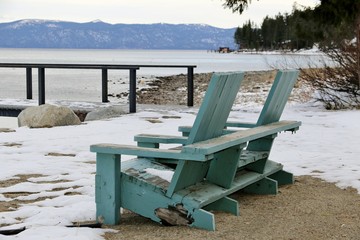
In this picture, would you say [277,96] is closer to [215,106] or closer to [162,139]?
[162,139]

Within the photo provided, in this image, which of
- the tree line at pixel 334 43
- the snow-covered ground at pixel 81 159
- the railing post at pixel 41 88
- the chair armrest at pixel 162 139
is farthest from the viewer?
the railing post at pixel 41 88

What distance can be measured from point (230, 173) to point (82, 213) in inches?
45.1

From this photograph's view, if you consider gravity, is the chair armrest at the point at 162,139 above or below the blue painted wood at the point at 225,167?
above

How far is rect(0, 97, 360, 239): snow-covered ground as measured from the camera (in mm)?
5309

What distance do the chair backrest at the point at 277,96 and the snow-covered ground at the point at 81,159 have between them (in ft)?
3.19

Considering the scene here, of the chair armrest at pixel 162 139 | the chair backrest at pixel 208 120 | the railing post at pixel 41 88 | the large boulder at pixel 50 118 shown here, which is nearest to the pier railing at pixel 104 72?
the railing post at pixel 41 88

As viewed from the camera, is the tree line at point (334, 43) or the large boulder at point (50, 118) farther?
the tree line at point (334, 43)

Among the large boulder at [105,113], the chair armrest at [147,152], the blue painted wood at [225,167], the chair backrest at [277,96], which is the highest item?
the chair backrest at [277,96]

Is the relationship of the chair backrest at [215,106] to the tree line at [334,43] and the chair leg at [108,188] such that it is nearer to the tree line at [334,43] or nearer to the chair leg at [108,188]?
the chair leg at [108,188]

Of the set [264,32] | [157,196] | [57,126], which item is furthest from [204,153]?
[264,32]

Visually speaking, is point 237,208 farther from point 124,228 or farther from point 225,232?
Result: point 124,228

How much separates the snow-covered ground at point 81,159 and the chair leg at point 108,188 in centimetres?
20

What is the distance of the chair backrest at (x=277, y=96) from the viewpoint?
621 cm

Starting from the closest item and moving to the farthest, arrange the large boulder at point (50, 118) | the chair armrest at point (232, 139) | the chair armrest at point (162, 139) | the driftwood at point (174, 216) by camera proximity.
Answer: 1. the chair armrest at point (232, 139)
2. the driftwood at point (174, 216)
3. the chair armrest at point (162, 139)
4. the large boulder at point (50, 118)
